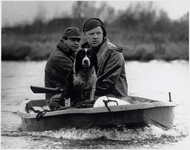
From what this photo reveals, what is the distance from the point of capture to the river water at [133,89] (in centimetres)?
577

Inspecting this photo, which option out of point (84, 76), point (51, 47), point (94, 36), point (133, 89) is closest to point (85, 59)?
point (84, 76)

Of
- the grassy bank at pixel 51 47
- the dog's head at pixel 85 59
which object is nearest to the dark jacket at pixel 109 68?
the dog's head at pixel 85 59

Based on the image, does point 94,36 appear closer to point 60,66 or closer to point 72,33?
point 72,33

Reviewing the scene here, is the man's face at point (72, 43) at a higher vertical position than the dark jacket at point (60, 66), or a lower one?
higher

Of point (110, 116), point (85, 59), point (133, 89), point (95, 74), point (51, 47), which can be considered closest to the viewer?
point (85, 59)

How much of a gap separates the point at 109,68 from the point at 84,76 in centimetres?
48

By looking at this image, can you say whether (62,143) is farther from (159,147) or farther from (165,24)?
(165,24)

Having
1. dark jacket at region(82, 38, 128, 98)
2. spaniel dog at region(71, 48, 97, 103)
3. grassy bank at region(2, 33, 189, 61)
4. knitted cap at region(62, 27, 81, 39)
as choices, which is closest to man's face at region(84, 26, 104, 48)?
dark jacket at region(82, 38, 128, 98)

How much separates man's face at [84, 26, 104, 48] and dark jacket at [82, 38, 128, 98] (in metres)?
0.11

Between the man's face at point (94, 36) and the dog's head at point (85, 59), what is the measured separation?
503mm

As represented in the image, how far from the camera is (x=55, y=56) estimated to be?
614 cm

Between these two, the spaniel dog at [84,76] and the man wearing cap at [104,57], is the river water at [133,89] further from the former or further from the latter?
the man wearing cap at [104,57]

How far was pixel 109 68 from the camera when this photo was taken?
18.9ft

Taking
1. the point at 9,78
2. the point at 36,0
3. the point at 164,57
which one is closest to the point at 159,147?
the point at 36,0
